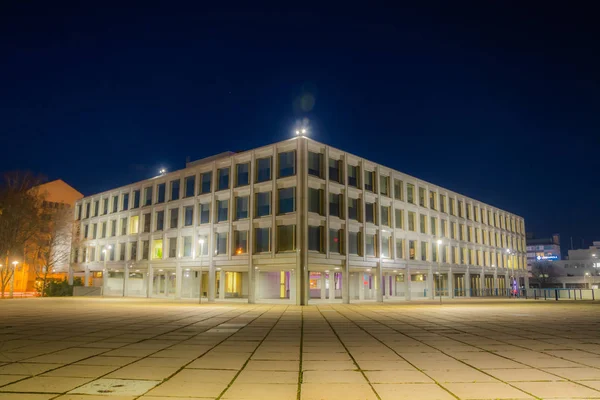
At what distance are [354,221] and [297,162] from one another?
9334 mm

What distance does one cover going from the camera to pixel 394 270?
54.9 m

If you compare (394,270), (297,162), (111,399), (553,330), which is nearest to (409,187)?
(394,270)

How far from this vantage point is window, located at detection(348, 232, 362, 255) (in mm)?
48031

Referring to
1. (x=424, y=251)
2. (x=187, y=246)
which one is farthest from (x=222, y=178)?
(x=424, y=251)

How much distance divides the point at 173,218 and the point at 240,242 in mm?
13586

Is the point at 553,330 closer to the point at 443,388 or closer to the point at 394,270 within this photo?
the point at 443,388

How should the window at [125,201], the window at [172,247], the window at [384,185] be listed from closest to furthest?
the window at [384,185] < the window at [172,247] < the window at [125,201]

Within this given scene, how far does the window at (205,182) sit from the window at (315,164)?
552 inches

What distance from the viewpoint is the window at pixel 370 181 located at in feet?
171

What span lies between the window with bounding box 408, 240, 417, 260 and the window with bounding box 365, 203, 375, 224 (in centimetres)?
905

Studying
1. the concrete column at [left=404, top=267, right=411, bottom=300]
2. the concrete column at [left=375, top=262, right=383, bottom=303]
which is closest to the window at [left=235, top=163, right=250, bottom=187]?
the concrete column at [left=375, top=262, right=383, bottom=303]

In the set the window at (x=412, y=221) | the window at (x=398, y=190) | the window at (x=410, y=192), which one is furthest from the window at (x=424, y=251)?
the window at (x=398, y=190)

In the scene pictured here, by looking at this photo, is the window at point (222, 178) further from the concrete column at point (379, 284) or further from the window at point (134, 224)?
the concrete column at point (379, 284)

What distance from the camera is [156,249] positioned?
195 ft
